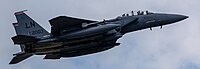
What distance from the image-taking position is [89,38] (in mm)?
41656

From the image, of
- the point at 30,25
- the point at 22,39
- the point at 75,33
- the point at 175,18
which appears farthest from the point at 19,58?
the point at 175,18

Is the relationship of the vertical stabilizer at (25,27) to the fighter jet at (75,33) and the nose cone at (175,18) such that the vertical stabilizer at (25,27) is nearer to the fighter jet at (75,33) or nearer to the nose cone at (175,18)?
the fighter jet at (75,33)

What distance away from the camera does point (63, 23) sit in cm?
4069

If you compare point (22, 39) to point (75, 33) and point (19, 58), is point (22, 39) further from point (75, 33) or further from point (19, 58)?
point (75, 33)

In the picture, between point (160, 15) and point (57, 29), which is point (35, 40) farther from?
point (160, 15)

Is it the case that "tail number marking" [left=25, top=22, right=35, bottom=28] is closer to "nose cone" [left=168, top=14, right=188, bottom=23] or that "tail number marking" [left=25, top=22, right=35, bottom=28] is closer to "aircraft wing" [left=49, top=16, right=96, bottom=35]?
"aircraft wing" [left=49, top=16, right=96, bottom=35]

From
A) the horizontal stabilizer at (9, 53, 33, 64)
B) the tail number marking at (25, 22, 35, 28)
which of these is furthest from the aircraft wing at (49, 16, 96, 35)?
the horizontal stabilizer at (9, 53, 33, 64)

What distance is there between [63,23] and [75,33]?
1444 millimetres

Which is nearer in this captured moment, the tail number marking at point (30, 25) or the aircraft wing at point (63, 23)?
the aircraft wing at point (63, 23)

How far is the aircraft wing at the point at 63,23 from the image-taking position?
131 feet

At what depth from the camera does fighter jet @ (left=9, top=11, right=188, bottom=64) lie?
134 ft

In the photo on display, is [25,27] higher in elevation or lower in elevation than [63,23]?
lower

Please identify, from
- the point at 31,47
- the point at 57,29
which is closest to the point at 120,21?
the point at 57,29

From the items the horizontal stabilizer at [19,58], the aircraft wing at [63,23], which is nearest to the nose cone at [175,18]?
the aircraft wing at [63,23]
